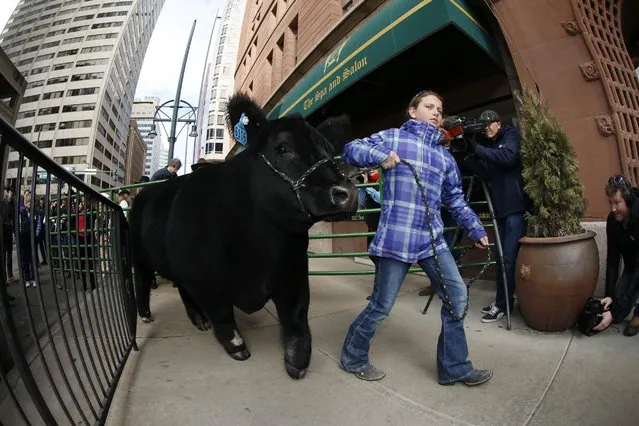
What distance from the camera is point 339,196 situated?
77.2 inches

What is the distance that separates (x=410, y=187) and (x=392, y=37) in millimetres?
4974

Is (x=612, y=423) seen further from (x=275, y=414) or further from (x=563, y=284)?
(x=275, y=414)

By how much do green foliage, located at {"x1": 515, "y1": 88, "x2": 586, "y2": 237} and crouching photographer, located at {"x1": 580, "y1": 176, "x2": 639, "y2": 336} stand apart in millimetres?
336

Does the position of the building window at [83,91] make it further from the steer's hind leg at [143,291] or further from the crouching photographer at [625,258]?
the crouching photographer at [625,258]

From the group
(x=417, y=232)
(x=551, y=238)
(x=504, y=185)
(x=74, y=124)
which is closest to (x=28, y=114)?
(x=74, y=124)

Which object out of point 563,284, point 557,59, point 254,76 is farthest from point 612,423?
point 254,76

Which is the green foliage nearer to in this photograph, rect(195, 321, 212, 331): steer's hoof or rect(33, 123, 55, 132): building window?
rect(195, 321, 212, 331): steer's hoof

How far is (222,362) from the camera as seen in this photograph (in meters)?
2.61

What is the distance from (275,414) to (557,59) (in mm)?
5604

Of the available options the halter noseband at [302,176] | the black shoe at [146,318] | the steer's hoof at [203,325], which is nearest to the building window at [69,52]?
the black shoe at [146,318]

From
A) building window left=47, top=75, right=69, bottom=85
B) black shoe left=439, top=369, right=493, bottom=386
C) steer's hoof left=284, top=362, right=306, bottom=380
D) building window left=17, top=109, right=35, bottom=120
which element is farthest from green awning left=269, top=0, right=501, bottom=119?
building window left=47, top=75, right=69, bottom=85

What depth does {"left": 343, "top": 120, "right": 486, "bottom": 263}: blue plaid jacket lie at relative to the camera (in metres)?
2.21

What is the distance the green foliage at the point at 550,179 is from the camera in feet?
10.1

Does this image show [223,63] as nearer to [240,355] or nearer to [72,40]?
[72,40]
